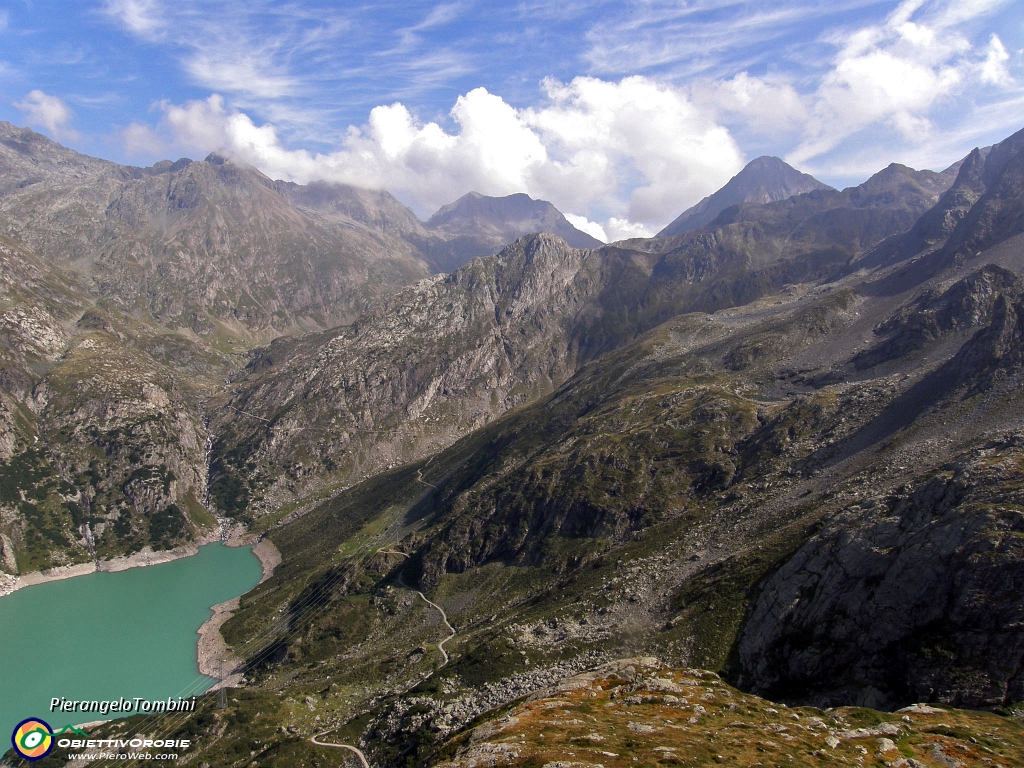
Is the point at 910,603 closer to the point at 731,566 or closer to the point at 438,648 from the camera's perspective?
the point at 731,566

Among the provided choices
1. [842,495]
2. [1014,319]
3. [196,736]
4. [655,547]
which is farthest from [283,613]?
[1014,319]

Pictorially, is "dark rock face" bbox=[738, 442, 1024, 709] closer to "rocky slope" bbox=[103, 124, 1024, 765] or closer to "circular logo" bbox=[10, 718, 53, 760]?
"rocky slope" bbox=[103, 124, 1024, 765]

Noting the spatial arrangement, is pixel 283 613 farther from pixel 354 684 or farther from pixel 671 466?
pixel 671 466

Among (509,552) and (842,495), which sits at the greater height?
(842,495)

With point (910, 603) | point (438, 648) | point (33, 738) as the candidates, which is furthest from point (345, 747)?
point (910, 603)

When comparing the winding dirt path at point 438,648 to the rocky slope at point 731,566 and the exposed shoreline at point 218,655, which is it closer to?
the rocky slope at point 731,566

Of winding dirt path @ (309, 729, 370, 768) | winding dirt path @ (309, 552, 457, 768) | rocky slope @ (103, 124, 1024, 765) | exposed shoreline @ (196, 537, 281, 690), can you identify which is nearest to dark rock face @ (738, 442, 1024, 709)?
rocky slope @ (103, 124, 1024, 765)
